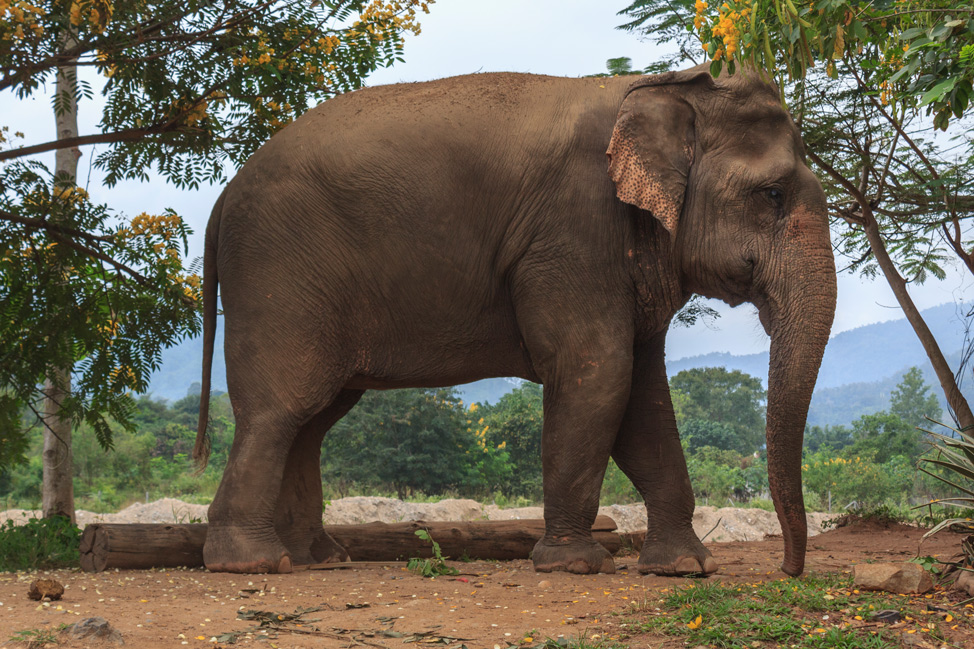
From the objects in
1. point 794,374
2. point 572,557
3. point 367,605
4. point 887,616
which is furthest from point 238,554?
point 887,616

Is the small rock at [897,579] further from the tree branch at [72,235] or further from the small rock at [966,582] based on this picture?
the tree branch at [72,235]

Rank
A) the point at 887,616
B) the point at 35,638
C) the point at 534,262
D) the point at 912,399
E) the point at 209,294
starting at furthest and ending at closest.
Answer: the point at 912,399
the point at 209,294
the point at 534,262
the point at 887,616
the point at 35,638

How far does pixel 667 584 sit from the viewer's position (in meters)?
5.53

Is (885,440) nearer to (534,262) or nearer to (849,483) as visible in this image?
(849,483)

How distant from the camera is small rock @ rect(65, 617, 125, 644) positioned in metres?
3.85

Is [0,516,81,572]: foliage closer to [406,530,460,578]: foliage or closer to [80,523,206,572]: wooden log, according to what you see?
[80,523,206,572]: wooden log

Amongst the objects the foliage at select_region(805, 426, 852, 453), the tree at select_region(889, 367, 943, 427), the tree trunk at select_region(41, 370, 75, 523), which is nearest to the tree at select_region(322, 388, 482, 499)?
the tree trunk at select_region(41, 370, 75, 523)

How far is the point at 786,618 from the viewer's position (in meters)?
4.27

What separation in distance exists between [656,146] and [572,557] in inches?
103

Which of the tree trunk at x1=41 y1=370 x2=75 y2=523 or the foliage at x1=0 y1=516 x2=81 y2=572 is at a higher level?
the tree trunk at x1=41 y1=370 x2=75 y2=523

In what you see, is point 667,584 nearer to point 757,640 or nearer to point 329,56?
point 757,640

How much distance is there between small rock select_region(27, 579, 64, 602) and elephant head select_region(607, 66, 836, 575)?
3.86 m

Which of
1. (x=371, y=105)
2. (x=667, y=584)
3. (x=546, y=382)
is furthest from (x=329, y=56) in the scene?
(x=667, y=584)

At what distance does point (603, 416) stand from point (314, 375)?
6.39ft
